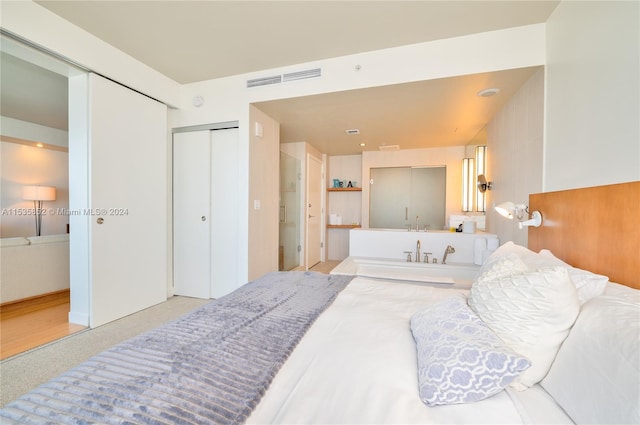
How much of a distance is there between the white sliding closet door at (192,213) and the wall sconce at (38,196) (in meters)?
3.00

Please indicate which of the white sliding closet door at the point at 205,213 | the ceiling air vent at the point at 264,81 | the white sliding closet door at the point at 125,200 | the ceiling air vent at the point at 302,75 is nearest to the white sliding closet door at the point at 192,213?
the white sliding closet door at the point at 205,213

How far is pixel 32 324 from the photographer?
235 cm

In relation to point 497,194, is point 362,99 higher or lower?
higher

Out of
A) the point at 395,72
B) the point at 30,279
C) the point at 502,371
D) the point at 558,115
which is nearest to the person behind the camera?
the point at 502,371

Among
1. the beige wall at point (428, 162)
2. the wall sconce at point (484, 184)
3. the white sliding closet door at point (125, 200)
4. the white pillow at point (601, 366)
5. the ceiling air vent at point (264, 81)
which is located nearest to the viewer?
the white pillow at point (601, 366)

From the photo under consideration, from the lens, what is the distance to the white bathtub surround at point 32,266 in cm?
266

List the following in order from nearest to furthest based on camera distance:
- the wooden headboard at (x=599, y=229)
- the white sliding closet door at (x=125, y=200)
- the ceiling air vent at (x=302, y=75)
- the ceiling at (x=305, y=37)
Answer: the wooden headboard at (x=599, y=229), the ceiling at (x=305, y=37), the white sliding closet door at (x=125, y=200), the ceiling air vent at (x=302, y=75)

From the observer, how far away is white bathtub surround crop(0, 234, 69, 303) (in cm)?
266

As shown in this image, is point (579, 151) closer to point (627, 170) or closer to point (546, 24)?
point (627, 170)

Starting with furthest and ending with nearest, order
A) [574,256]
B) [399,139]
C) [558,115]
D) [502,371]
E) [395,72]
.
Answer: [399,139] → [395,72] → [558,115] → [574,256] → [502,371]

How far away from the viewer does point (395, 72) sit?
2287 mm

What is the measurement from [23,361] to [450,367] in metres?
2.75

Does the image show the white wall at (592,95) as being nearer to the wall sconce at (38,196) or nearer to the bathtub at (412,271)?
the bathtub at (412,271)

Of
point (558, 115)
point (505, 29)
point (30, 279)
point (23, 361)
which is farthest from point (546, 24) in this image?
point (30, 279)
